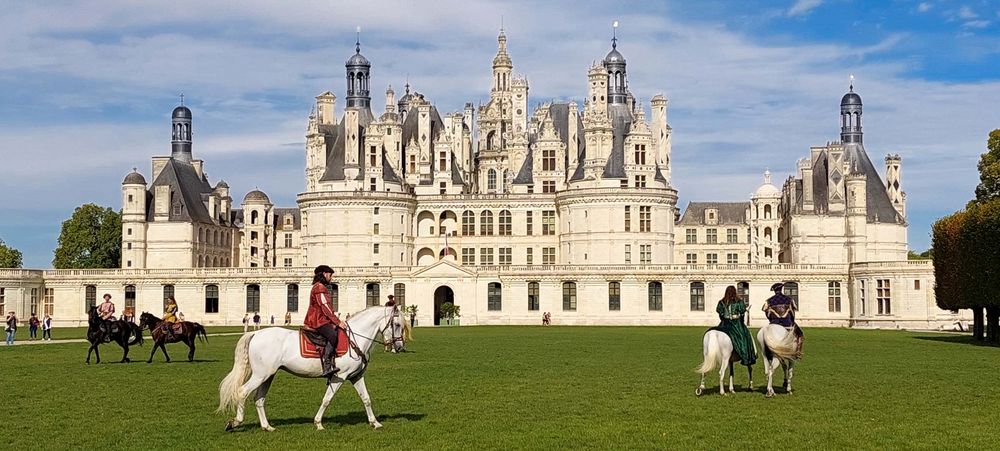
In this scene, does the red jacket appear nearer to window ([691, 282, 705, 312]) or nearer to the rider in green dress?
the rider in green dress

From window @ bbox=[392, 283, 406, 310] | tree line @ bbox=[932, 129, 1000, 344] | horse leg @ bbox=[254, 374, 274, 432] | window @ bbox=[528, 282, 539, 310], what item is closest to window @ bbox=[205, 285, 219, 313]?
window @ bbox=[392, 283, 406, 310]

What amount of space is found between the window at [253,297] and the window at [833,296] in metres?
41.9

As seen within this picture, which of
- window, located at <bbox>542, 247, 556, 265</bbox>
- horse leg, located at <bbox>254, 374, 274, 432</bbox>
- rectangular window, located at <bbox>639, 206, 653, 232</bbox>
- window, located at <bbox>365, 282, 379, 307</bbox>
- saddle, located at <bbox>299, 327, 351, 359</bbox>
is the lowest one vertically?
horse leg, located at <bbox>254, 374, 274, 432</bbox>

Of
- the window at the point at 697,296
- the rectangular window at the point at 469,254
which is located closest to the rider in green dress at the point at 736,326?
the window at the point at 697,296

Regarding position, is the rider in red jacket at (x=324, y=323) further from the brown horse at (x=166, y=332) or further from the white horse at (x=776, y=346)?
the brown horse at (x=166, y=332)

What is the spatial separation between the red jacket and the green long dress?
8.39m

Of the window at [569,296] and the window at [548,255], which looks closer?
the window at [569,296]

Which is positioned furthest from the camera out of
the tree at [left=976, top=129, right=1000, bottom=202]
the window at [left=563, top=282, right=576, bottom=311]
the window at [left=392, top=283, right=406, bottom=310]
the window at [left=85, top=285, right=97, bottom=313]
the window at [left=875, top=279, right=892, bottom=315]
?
the window at [left=85, top=285, right=97, bottom=313]

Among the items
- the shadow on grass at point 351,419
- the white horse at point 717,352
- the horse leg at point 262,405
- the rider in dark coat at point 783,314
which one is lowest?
the shadow on grass at point 351,419

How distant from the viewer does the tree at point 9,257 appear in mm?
112250

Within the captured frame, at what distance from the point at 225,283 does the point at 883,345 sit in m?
57.4

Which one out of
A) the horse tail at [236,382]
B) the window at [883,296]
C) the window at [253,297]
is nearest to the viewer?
the horse tail at [236,382]

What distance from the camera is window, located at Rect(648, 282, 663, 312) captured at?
88500mm

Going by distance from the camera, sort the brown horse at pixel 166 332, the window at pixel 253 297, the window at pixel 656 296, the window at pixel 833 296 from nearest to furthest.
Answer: the brown horse at pixel 166 332 → the window at pixel 833 296 → the window at pixel 656 296 → the window at pixel 253 297
